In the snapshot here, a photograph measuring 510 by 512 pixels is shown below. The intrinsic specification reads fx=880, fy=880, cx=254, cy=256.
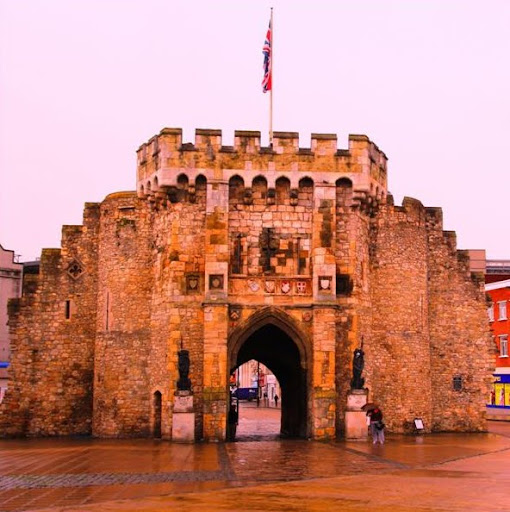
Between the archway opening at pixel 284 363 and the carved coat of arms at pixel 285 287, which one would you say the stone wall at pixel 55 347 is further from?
the carved coat of arms at pixel 285 287

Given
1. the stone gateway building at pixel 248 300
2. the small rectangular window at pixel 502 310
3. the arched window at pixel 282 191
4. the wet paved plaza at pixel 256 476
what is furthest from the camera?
the small rectangular window at pixel 502 310

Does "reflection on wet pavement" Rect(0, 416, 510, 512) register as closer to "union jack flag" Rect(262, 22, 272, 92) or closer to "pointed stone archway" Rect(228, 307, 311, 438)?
"pointed stone archway" Rect(228, 307, 311, 438)

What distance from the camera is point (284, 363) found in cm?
3416

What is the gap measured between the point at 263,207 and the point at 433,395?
10799 mm

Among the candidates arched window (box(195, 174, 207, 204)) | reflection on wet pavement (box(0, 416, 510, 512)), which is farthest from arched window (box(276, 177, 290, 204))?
reflection on wet pavement (box(0, 416, 510, 512))

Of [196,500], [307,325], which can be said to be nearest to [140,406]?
[307,325]

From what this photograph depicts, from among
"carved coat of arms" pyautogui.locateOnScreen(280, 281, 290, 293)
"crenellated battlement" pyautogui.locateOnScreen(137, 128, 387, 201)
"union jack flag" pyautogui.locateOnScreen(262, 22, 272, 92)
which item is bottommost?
"carved coat of arms" pyautogui.locateOnScreen(280, 281, 290, 293)

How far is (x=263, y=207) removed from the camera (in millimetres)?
29875

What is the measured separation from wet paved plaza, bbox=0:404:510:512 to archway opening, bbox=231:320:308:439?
4.14 meters

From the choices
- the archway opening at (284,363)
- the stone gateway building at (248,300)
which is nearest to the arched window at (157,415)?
the stone gateway building at (248,300)

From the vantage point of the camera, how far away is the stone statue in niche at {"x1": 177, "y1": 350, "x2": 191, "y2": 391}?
28016 millimetres

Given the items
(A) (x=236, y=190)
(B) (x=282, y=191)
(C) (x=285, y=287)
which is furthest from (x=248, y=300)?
(B) (x=282, y=191)

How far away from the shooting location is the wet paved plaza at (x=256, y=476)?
14.3 metres

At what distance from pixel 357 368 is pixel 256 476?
1102cm
